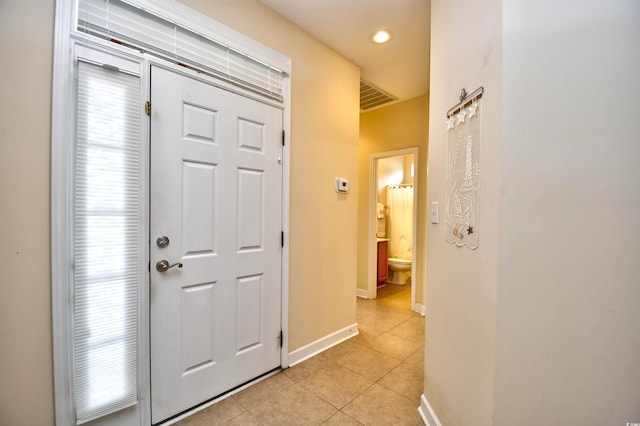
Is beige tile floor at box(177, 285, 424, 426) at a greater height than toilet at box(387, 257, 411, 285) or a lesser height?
lesser

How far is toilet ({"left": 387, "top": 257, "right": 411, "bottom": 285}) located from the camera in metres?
4.62

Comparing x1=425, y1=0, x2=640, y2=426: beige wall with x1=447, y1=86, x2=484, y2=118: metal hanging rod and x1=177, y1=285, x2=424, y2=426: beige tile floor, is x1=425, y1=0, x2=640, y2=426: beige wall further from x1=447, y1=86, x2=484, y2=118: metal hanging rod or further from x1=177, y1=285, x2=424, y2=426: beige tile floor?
x1=177, y1=285, x2=424, y2=426: beige tile floor

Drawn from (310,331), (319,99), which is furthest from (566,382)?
(319,99)

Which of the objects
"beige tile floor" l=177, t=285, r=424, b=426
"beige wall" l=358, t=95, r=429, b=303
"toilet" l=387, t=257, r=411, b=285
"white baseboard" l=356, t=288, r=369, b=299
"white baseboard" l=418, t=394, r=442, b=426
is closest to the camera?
"white baseboard" l=418, t=394, r=442, b=426

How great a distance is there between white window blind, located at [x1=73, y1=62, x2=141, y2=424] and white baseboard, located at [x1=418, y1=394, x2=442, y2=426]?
5.38 feet

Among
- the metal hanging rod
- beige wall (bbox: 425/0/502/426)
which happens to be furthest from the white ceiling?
the metal hanging rod

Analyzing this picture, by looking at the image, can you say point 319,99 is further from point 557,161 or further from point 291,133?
point 557,161

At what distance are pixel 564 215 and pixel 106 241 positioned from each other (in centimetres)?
201

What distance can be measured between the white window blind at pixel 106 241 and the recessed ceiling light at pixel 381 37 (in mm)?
1942

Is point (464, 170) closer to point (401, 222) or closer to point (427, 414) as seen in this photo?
point (427, 414)

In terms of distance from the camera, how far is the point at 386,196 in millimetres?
5215

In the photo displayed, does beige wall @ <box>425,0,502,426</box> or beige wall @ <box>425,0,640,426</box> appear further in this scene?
beige wall @ <box>425,0,502,426</box>

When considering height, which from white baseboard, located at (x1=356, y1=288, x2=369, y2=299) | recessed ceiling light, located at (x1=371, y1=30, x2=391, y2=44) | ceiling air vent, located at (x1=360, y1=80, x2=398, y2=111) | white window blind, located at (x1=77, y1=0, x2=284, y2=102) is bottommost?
white baseboard, located at (x1=356, y1=288, x2=369, y2=299)

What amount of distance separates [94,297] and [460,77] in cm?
212
